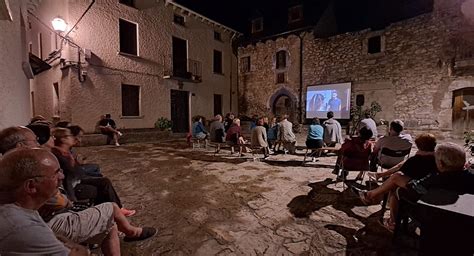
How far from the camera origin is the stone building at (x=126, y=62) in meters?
9.52

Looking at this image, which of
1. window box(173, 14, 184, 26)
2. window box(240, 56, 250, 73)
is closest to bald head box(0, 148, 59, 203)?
window box(173, 14, 184, 26)

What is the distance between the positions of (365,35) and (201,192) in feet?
41.6

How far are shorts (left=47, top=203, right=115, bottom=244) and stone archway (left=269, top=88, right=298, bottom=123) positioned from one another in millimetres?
13700

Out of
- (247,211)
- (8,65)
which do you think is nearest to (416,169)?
(247,211)

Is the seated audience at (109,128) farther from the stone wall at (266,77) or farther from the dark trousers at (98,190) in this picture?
the stone wall at (266,77)

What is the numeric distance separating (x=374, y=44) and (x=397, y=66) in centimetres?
173

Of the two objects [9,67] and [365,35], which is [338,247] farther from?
[365,35]

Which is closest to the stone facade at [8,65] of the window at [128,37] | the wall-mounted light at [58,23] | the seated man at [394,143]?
the wall-mounted light at [58,23]

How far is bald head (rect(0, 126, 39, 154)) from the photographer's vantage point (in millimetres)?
1905

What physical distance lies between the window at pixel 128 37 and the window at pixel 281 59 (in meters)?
8.72

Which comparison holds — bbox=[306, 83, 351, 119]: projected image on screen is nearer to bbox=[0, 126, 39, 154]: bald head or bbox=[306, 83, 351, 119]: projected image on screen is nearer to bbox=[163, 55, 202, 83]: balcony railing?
bbox=[163, 55, 202, 83]: balcony railing

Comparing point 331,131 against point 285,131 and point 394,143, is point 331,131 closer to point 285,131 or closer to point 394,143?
point 285,131

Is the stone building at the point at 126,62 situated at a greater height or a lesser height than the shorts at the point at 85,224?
greater

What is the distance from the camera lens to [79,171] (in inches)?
100
